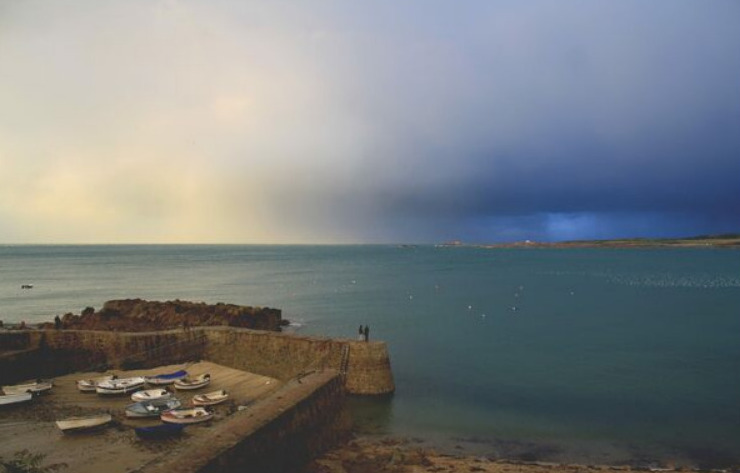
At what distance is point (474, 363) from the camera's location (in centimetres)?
2689

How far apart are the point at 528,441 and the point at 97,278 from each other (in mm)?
87231

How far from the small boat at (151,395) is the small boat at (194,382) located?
98 cm

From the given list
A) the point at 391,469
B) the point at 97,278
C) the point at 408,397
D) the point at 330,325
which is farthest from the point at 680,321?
the point at 97,278

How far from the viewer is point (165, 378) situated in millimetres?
19422

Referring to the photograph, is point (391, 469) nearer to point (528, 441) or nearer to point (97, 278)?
point (528, 441)

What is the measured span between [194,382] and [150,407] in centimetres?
289

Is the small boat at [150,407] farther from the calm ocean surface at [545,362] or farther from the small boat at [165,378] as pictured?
the calm ocean surface at [545,362]

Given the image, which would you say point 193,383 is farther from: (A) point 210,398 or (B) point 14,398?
(B) point 14,398

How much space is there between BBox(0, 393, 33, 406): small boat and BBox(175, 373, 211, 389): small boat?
4.55 m

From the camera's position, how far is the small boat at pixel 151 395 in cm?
1687

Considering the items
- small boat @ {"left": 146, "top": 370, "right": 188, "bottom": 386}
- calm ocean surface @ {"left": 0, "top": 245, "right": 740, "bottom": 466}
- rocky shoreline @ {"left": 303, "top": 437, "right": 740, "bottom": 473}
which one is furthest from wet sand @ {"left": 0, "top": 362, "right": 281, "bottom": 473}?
calm ocean surface @ {"left": 0, "top": 245, "right": 740, "bottom": 466}

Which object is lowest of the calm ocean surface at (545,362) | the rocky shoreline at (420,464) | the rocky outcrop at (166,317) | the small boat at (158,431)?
the calm ocean surface at (545,362)

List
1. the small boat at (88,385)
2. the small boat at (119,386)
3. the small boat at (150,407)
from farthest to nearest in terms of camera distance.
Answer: the small boat at (88,385), the small boat at (119,386), the small boat at (150,407)

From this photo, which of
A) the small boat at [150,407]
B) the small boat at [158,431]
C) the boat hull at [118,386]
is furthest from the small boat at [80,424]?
the boat hull at [118,386]
